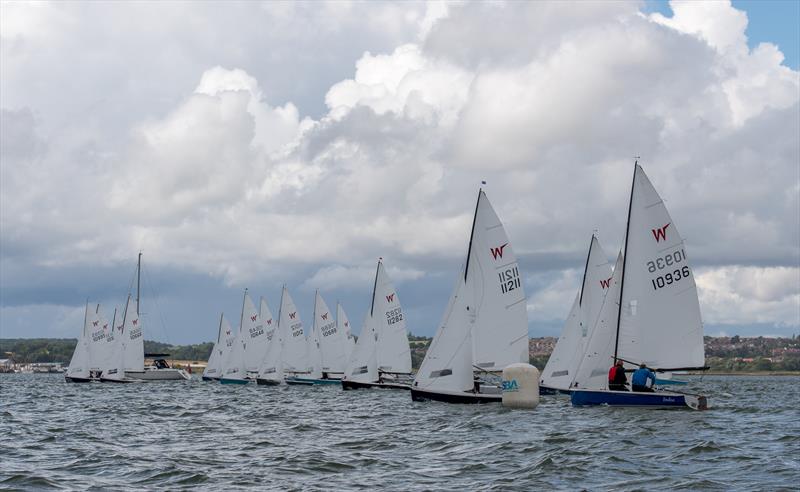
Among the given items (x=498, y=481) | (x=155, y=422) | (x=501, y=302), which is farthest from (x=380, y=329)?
(x=498, y=481)

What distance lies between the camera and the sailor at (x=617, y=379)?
39.6 metres

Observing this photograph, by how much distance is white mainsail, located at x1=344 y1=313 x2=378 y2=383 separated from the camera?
67.6 m

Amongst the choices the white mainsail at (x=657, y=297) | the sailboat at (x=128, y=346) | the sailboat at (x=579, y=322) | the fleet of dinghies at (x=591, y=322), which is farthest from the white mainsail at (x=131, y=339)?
the white mainsail at (x=657, y=297)

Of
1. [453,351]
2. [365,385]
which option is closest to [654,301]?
[453,351]

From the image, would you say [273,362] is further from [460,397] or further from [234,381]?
[460,397]

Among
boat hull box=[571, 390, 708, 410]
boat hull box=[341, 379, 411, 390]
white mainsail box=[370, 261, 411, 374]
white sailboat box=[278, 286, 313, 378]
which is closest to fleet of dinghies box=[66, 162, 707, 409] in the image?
boat hull box=[571, 390, 708, 410]

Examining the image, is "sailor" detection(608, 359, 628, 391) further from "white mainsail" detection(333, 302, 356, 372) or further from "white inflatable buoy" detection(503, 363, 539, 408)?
"white mainsail" detection(333, 302, 356, 372)

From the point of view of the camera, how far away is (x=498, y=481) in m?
22.6

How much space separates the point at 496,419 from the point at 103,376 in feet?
218

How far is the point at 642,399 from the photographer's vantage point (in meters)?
38.7

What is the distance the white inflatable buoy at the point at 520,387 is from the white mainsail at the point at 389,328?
25299 mm

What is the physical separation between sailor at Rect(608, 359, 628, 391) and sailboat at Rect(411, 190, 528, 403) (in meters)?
6.75

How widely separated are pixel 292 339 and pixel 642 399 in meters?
54.3

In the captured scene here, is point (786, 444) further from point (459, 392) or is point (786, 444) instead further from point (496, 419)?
point (459, 392)
